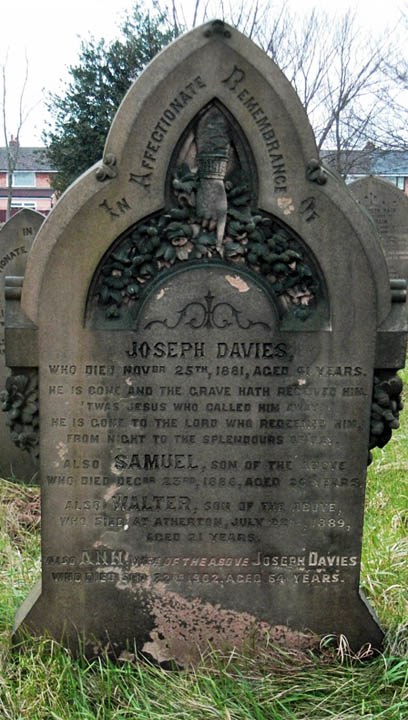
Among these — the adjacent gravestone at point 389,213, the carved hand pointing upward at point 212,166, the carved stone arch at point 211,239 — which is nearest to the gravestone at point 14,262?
the carved stone arch at point 211,239

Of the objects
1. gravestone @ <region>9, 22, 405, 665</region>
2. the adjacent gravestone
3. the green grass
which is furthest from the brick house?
the green grass

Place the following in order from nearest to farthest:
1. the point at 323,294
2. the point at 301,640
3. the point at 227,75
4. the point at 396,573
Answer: the point at 227,75, the point at 323,294, the point at 301,640, the point at 396,573

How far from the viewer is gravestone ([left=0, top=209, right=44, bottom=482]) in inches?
248

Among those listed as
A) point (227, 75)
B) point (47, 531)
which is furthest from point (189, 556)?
point (227, 75)

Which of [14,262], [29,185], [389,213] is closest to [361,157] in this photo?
[389,213]

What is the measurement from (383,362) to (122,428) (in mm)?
1237

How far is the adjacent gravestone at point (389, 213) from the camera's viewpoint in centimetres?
1099

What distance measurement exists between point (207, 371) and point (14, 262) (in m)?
3.99

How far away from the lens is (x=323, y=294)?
9.81ft

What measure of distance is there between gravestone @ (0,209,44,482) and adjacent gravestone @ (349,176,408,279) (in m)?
6.34

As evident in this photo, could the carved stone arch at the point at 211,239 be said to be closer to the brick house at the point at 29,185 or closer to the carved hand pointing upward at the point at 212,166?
the carved hand pointing upward at the point at 212,166

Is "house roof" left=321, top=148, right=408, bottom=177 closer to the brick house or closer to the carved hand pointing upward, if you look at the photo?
the carved hand pointing upward

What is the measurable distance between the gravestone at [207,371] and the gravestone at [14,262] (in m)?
3.35

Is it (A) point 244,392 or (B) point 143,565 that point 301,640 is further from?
(A) point 244,392
